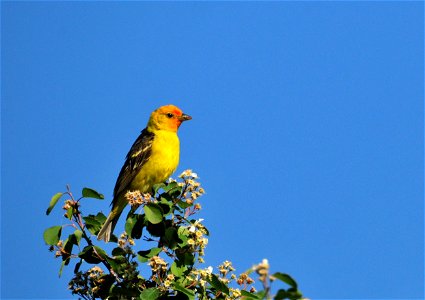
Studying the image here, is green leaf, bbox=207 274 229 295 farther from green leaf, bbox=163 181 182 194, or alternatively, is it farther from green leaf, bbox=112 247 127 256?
green leaf, bbox=163 181 182 194

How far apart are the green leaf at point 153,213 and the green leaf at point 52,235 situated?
61cm

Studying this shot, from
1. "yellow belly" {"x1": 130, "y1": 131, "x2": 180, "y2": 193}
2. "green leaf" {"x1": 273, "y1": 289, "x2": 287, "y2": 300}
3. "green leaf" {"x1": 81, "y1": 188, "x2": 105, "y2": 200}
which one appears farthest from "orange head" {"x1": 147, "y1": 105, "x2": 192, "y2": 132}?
"green leaf" {"x1": 273, "y1": 289, "x2": 287, "y2": 300}

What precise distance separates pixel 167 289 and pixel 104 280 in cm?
53

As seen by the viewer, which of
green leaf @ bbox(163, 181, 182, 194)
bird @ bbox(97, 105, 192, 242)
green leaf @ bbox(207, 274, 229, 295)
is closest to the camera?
green leaf @ bbox(207, 274, 229, 295)

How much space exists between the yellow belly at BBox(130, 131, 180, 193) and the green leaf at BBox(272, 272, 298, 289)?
569 cm

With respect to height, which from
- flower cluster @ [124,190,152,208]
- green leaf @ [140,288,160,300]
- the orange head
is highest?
the orange head

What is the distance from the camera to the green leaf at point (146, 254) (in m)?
4.26

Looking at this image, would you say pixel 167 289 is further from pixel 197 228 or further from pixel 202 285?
pixel 197 228

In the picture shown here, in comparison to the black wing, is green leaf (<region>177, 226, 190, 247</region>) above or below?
below

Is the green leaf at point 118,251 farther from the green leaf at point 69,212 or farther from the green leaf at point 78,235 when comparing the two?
the green leaf at point 69,212

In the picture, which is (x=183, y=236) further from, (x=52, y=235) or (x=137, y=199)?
(x=52, y=235)

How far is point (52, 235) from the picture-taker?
4.30 meters


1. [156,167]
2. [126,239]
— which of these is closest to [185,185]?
[126,239]

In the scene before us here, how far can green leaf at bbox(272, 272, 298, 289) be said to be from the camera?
6.85 ft
